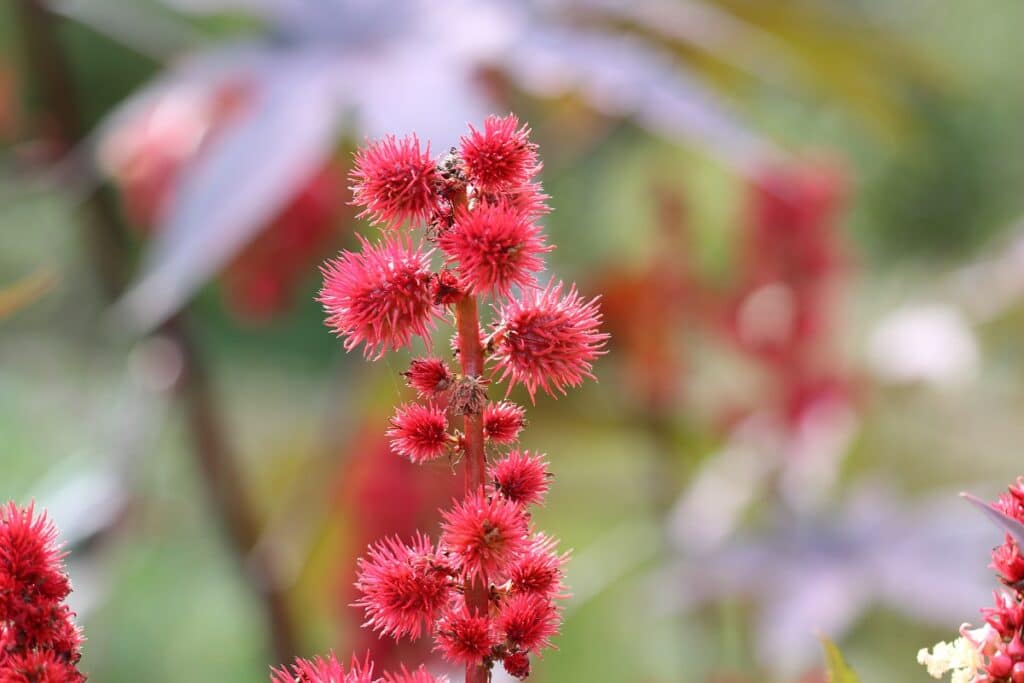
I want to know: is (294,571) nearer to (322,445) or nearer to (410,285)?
(322,445)

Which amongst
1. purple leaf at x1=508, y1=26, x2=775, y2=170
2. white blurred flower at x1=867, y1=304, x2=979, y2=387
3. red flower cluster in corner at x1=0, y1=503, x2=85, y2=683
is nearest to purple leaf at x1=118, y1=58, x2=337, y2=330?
purple leaf at x1=508, y1=26, x2=775, y2=170

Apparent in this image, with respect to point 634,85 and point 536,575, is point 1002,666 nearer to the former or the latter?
point 536,575

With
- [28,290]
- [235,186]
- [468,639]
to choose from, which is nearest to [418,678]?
[468,639]

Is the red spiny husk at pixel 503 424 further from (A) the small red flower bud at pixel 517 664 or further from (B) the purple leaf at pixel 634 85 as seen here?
(B) the purple leaf at pixel 634 85

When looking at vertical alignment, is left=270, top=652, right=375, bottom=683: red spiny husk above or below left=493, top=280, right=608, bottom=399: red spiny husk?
below

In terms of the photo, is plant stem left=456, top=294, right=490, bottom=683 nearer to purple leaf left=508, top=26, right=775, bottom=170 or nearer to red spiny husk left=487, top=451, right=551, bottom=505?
red spiny husk left=487, top=451, right=551, bottom=505

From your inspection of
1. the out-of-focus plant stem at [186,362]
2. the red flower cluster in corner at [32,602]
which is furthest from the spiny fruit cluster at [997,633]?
the out-of-focus plant stem at [186,362]

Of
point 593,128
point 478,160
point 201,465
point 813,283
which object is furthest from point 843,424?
point 478,160

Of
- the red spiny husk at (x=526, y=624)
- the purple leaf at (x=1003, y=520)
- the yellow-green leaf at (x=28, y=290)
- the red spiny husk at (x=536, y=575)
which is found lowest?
the red spiny husk at (x=526, y=624)
